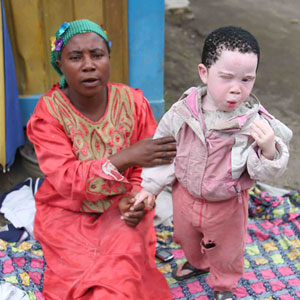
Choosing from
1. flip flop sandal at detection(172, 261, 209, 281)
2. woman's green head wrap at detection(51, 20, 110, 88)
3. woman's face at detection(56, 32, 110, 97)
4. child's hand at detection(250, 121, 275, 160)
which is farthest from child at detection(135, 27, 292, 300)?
woman's green head wrap at detection(51, 20, 110, 88)

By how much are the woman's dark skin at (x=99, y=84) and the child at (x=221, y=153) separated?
69mm

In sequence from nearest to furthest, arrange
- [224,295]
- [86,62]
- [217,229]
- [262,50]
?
[217,229] < [86,62] < [224,295] < [262,50]

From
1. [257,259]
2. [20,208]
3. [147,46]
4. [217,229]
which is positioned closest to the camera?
[217,229]

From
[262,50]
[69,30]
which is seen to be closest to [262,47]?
[262,50]

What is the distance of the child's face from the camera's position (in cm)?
182

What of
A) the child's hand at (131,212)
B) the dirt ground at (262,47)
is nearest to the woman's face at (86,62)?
the child's hand at (131,212)

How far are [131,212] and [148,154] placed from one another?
37 centimetres

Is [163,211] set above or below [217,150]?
below

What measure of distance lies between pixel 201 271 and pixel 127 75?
1.91 metres

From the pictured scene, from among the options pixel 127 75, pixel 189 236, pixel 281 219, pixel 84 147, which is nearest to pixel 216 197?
pixel 189 236

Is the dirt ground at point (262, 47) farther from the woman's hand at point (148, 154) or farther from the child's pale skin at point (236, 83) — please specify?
the child's pale skin at point (236, 83)

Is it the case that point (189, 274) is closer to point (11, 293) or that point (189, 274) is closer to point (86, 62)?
point (11, 293)

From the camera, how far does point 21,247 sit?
2.91 metres

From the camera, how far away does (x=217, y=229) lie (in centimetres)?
222
